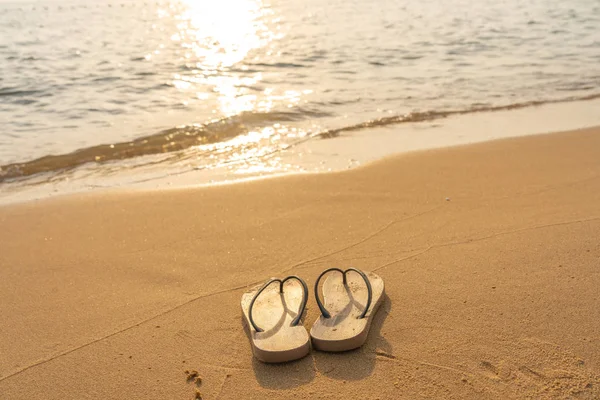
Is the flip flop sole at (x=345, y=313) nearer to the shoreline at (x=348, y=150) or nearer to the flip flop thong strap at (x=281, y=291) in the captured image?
the flip flop thong strap at (x=281, y=291)

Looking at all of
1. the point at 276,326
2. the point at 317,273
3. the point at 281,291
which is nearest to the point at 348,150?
the point at 317,273

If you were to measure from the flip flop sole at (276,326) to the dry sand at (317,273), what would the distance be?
0.16 ft

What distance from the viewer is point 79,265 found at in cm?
302

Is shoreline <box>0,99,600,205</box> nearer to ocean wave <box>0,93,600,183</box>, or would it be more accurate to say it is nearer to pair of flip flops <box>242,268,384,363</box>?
ocean wave <box>0,93,600,183</box>

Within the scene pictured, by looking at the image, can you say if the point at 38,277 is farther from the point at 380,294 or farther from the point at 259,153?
the point at 259,153

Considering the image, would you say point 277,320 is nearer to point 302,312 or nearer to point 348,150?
point 302,312

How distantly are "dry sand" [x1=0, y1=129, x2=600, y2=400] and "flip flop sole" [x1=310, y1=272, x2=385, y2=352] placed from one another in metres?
0.05

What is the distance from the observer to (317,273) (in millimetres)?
2846

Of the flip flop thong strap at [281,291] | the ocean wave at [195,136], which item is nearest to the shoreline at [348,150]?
the ocean wave at [195,136]

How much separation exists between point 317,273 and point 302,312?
45cm

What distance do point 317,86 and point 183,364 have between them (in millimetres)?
5311

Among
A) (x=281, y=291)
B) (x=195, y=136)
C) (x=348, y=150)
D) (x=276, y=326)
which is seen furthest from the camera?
(x=195, y=136)

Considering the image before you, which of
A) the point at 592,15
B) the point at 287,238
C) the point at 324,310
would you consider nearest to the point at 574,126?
the point at 287,238

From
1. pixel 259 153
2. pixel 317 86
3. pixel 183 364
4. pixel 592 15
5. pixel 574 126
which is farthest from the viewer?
→ pixel 592 15
